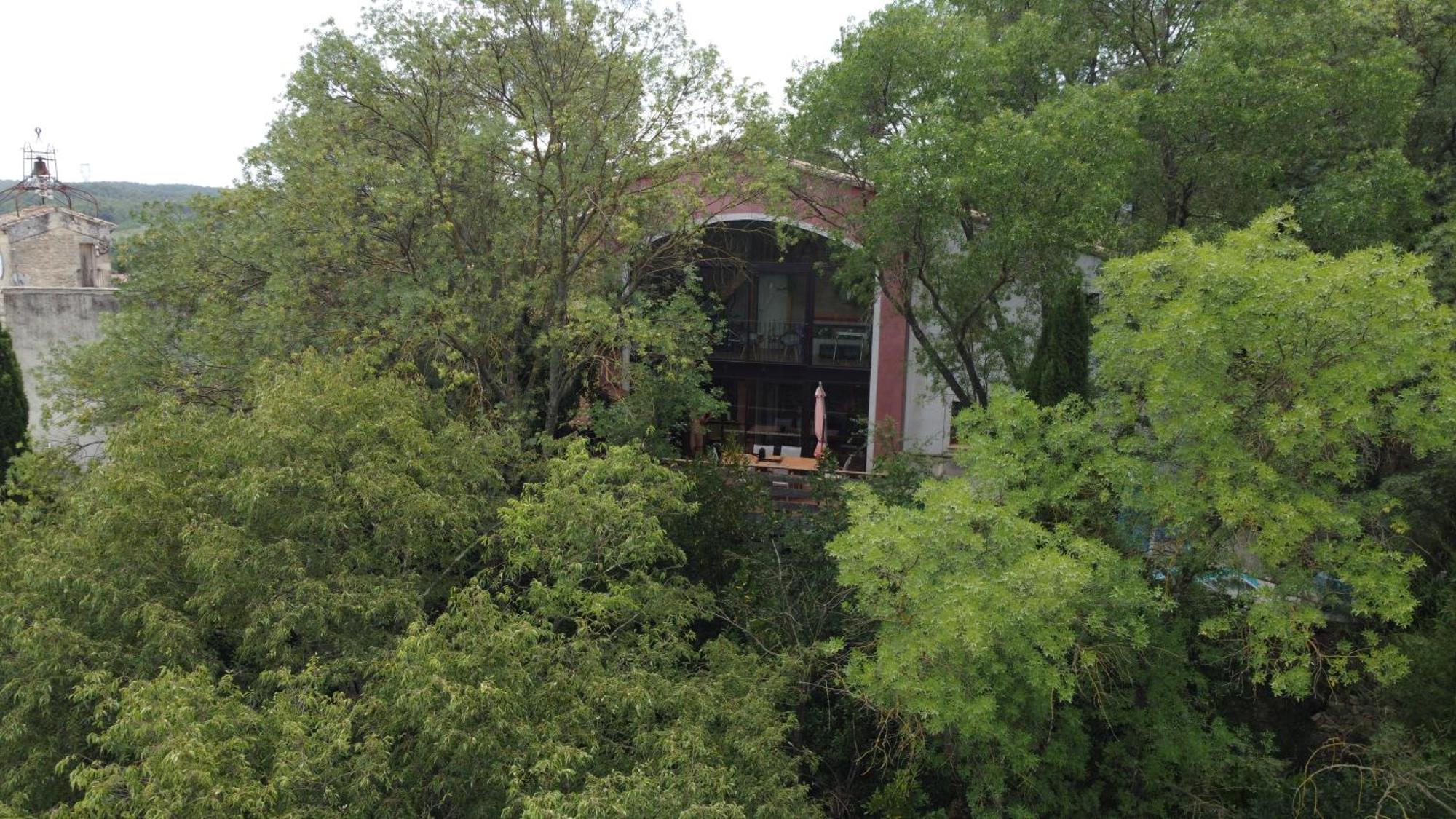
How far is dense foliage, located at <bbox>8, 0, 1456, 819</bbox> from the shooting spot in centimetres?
932

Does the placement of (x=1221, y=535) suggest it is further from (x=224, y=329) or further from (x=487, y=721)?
(x=224, y=329)

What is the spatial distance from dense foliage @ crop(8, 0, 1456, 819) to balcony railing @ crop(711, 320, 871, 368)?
6.80 metres

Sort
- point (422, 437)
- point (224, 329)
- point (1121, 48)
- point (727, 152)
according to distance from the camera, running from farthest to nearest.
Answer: point (1121, 48), point (727, 152), point (224, 329), point (422, 437)

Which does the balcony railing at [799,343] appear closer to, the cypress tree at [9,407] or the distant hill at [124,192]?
the cypress tree at [9,407]

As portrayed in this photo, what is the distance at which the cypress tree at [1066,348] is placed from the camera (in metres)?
17.4

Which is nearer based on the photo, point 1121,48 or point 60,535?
point 60,535

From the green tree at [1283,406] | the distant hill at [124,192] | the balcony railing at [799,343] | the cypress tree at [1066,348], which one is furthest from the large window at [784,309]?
the distant hill at [124,192]

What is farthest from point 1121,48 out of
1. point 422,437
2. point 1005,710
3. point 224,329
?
point 224,329

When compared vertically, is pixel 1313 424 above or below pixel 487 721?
above

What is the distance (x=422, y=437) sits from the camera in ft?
39.9

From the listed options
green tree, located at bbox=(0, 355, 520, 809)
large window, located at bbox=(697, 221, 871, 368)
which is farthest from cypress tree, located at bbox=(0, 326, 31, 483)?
large window, located at bbox=(697, 221, 871, 368)

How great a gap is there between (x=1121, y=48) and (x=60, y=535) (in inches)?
776

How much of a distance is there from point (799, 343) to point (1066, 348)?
11.8m

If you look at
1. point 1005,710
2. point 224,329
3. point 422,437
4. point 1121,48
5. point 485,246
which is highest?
point 1121,48
